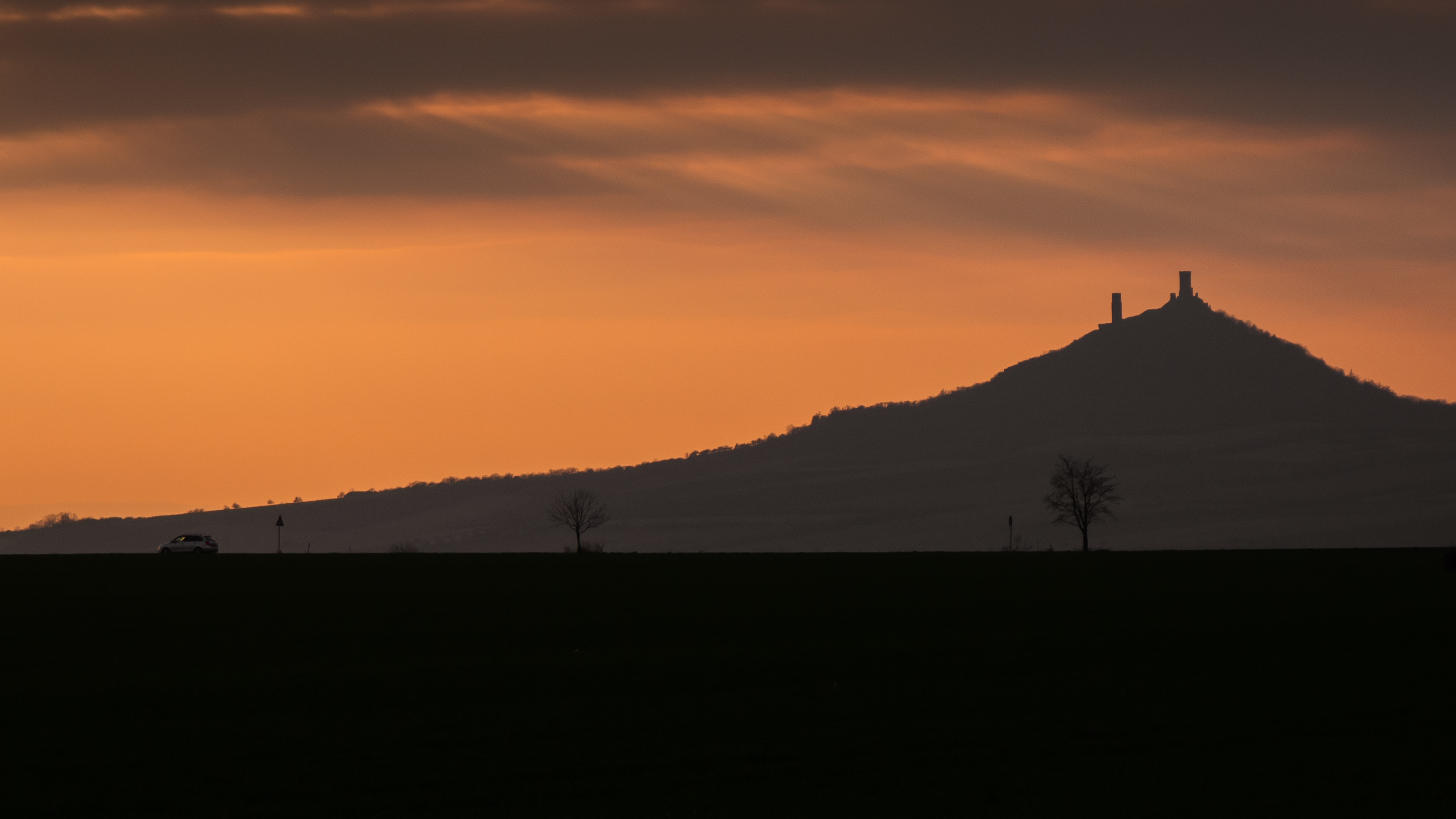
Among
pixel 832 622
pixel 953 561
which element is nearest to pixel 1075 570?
pixel 953 561

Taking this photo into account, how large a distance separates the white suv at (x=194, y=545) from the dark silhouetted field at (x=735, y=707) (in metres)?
66.8

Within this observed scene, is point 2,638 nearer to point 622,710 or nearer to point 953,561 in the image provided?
point 622,710

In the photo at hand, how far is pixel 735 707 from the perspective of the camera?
78.7ft

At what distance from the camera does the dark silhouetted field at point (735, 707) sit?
17.7 metres

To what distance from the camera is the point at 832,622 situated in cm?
4006

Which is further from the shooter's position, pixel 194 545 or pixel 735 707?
pixel 194 545

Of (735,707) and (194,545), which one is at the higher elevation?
(194,545)

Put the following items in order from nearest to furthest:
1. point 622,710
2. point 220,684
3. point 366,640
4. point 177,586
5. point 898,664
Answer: point 622,710, point 220,684, point 898,664, point 366,640, point 177,586

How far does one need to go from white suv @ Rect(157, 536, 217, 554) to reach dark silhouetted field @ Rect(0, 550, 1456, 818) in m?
66.8

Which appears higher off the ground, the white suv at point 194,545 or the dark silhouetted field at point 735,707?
the white suv at point 194,545

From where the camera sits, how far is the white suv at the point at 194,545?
112438 mm

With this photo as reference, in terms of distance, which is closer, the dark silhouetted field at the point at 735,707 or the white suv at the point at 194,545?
the dark silhouetted field at the point at 735,707

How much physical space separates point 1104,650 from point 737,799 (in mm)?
16572

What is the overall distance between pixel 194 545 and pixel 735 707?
99.9 meters
